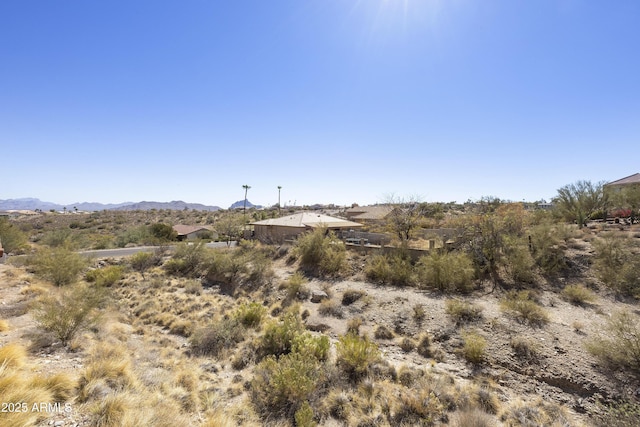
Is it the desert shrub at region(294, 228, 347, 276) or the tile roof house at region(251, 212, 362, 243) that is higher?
the tile roof house at region(251, 212, 362, 243)

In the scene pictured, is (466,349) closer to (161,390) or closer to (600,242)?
(161,390)

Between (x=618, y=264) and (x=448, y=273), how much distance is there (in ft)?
27.1

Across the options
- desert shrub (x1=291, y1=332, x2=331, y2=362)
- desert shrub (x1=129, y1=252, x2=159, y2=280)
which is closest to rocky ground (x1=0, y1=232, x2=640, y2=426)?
desert shrub (x1=291, y1=332, x2=331, y2=362)

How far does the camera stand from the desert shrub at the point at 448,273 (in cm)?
1332

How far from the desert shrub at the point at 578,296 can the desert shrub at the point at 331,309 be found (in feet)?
32.2

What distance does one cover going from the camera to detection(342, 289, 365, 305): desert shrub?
1312 cm

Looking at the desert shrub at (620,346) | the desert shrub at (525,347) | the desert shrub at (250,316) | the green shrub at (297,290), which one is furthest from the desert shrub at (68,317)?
the desert shrub at (620,346)

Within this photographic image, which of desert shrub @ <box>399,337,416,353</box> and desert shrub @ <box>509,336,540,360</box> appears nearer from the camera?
desert shrub @ <box>509,336,540,360</box>

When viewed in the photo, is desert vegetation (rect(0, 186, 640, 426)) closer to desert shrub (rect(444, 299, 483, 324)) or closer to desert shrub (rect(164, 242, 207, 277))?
desert shrub (rect(444, 299, 483, 324))

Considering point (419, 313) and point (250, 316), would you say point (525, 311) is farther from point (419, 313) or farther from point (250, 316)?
point (250, 316)

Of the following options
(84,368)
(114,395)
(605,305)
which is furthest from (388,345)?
(605,305)

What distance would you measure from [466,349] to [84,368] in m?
9.88

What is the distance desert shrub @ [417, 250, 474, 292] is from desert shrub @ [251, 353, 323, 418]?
8.83 m

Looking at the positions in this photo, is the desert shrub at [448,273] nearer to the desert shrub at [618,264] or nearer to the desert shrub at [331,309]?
the desert shrub at [331,309]
